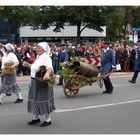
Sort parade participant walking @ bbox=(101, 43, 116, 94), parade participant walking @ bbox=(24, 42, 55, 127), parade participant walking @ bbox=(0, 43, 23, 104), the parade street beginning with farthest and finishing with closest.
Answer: parade participant walking @ bbox=(101, 43, 116, 94)
parade participant walking @ bbox=(0, 43, 23, 104)
parade participant walking @ bbox=(24, 42, 55, 127)
the parade street

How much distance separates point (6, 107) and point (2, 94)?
27.9 inches

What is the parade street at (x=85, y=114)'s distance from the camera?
8.98 m

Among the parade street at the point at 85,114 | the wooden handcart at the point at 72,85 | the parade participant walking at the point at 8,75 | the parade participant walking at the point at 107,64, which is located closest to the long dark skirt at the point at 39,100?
the parade street at the point at 85,114

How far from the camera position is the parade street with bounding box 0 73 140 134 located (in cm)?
898

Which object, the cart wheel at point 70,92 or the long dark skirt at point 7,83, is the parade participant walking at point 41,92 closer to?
the long dark skirt at point 7,83

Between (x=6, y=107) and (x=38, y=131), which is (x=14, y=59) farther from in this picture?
(x=38, y=131)

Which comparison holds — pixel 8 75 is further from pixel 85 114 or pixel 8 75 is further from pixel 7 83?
pixel 85 114

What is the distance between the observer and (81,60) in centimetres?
1402

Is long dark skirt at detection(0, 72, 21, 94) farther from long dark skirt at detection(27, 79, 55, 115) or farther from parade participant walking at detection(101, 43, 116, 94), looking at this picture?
parade participant walking at detection(101, 43, 116, 94)

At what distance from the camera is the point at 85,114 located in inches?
424

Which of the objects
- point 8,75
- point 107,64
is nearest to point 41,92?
point 8,75

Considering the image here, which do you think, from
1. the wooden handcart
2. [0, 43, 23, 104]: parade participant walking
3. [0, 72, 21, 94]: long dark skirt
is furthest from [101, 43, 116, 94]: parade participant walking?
[0, 72, 21, 94]: long dark skirt

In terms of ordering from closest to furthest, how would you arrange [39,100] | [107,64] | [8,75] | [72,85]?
1. [39,100]
2. [8,75]
3. [72,85]
4. [107,64]
